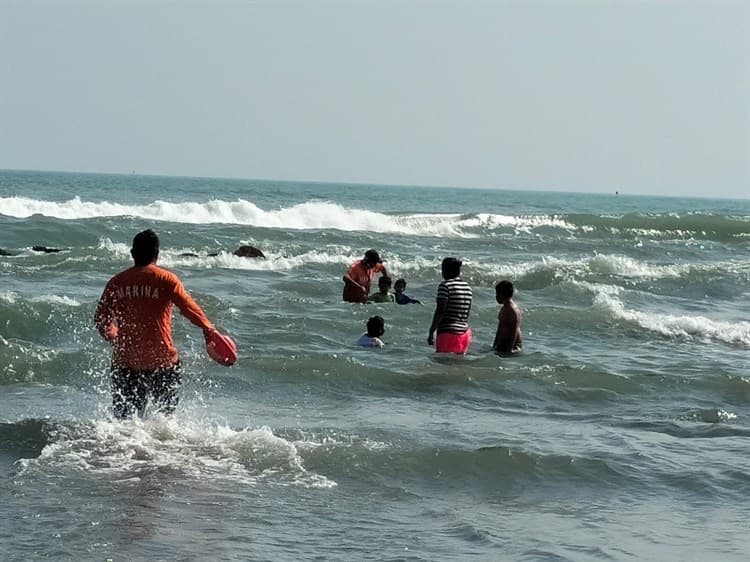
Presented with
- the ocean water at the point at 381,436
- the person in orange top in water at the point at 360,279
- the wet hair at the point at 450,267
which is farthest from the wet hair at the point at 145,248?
the person in orange top in water at the point at 360,279

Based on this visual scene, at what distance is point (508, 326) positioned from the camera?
1345 cm

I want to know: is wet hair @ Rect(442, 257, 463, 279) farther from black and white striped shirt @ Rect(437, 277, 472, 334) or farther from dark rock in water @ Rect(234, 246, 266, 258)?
dark rock in water @ Rect(234, 246, 266, 258)

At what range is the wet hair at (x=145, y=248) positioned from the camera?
24.3 ft

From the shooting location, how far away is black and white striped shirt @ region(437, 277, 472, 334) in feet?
39.9

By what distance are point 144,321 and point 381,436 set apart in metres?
2.45

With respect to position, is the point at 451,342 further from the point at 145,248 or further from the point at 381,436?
the point at 145,248

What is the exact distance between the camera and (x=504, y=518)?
7.09 m

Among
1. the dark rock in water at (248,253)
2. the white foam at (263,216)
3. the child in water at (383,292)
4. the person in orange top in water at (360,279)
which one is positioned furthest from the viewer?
the white foam at (263,216)

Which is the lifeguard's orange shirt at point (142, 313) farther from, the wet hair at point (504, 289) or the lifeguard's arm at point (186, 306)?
the wet hair at point (504, 289)

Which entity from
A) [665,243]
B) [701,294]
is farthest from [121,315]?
[665,243]

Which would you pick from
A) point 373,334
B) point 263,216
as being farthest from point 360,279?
point 263,216

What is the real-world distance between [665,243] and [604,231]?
254 inches

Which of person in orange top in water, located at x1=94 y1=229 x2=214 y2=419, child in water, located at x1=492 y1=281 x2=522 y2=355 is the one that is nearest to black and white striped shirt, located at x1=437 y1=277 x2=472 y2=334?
child in water, located at x1=492 y1=281 x2=522 y2=355

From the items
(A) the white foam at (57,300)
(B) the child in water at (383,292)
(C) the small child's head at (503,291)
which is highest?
(C) the small child's head at (503,291)
